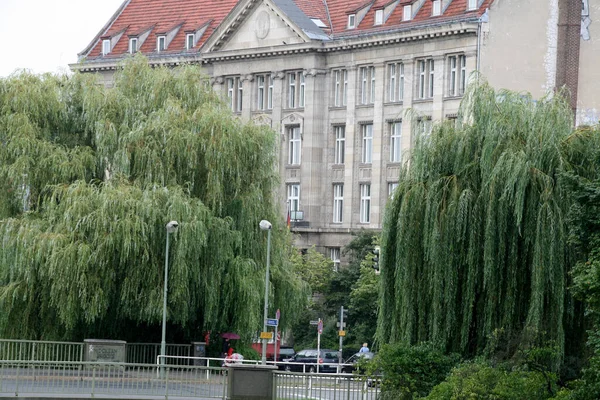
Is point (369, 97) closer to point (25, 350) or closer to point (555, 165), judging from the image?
point (25, 350)

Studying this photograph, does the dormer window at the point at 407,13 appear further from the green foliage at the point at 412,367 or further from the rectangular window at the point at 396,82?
the green foliage at the point at 412,367

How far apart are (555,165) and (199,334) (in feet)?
68.7

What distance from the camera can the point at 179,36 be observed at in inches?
4067

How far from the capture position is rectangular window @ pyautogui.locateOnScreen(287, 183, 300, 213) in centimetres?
9581

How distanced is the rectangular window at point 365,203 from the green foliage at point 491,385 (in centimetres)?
5350

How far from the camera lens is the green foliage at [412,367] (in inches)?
1581

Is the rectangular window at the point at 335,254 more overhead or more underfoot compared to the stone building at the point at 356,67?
more underfoot

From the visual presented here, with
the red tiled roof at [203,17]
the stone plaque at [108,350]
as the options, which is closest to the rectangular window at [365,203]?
the red tiled roof at [203,17]

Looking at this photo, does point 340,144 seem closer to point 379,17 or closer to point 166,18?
point 379,17

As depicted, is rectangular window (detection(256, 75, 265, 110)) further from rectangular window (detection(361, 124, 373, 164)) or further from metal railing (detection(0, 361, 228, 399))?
metal railing (detection(0, 361, 228, 399))

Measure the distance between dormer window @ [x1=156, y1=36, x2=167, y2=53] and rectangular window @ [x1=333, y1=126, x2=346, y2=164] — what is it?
44.5 ft

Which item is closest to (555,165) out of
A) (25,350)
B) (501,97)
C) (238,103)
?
(501,97)

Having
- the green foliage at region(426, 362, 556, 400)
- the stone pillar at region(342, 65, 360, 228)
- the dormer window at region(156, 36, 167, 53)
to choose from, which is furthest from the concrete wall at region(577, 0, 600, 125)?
the green foliage at region(426, 362, 556, 400)

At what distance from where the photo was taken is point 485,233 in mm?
40156
